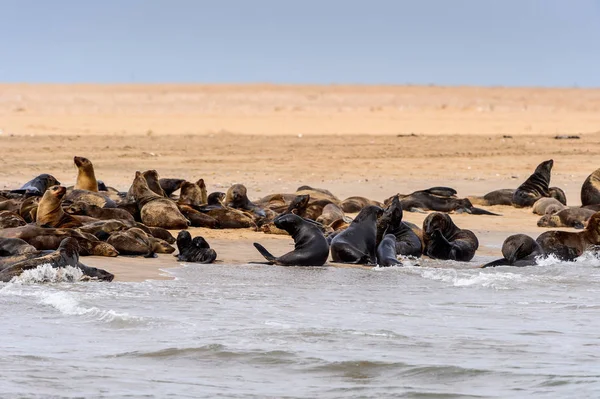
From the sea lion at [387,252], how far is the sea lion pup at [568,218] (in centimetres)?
346

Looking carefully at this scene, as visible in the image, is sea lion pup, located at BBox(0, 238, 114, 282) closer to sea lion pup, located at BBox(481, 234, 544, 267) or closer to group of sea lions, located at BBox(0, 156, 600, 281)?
group of sea lions, located at BBox(0, 156, 600, 281)

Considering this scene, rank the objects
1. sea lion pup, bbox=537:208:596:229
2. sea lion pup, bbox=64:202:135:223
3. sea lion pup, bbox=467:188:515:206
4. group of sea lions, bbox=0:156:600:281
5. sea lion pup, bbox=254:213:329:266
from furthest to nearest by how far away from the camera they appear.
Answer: sea lion pup, bbox=467:188:515:206 < sea lion pup, bbox=537:208:596:229 < sea lion pup, bbox=64:202:135:223 < sea lion pup, bbox=254:213:329:266 < group of sea lions, bbox=0:156:600:281

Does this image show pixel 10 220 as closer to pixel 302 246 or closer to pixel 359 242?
pixel 302 246

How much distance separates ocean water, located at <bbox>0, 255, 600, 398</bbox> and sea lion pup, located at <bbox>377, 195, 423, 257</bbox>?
93 cm

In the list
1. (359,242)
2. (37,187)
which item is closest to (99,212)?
(37,187)

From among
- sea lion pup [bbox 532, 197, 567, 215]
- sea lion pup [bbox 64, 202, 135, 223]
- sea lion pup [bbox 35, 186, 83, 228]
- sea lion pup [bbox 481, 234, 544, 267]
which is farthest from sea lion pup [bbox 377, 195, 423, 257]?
sea lion pup [bbox 532, 197, 567, 215]

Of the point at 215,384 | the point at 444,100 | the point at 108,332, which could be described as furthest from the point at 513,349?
the point at 444,100

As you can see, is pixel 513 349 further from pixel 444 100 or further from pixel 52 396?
pixel 444 100

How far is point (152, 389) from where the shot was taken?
5.44 metres

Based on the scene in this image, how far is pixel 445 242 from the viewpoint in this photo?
10414mm

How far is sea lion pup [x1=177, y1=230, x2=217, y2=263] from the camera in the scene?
9.79 meters

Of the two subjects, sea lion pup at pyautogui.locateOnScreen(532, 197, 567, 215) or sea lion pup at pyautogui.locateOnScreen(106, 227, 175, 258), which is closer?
sea lion pup at pyautogui.locateOnScreen(106, 227, 175, 258)

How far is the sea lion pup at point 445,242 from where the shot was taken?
34.1ft

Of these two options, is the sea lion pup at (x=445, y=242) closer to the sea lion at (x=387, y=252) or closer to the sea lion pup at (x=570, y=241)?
the sea lion at (x=387, y=252)
